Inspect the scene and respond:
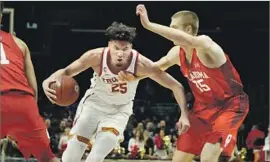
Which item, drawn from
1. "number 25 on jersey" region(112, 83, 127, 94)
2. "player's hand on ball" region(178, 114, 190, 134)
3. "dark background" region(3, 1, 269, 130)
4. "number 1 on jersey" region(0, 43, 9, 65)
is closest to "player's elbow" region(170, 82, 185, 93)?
"player's hand on ball" region(178, 114, 190, 134)

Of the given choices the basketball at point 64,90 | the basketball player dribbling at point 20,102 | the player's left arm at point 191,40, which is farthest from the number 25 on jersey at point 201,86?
the basketball player dribbling at point 20,102

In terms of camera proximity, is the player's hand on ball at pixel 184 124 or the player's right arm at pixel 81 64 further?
the player's right arm at pixel 81 64

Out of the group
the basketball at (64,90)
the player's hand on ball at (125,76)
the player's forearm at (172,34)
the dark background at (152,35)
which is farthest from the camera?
the dark background at (152,35)

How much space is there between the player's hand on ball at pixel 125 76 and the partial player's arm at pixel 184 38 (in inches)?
31.7

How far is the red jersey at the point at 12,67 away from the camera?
15.3 feet

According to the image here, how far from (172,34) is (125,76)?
881 millimetres

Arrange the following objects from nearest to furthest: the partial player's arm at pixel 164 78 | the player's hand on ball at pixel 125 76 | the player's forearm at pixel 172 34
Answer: the player's forearm at pixel 172 34
the partial player's arm at pixel 164 78
the player's hand on ball at pixel 125 76

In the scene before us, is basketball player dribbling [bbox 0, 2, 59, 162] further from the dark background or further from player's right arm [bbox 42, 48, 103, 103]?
the dark background

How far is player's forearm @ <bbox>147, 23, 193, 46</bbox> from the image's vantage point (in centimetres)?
491

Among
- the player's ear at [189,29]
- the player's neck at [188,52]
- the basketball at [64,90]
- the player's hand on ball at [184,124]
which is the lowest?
the player's hand on ball at [184,124]

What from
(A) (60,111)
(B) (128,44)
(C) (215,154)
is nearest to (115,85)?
(B) (128,44)

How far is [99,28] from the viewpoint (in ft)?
55.3

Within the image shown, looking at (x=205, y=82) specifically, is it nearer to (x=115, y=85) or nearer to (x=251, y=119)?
(x=115, y=85)

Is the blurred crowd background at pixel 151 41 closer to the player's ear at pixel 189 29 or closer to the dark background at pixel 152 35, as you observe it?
the dark background at pixel 152 35
